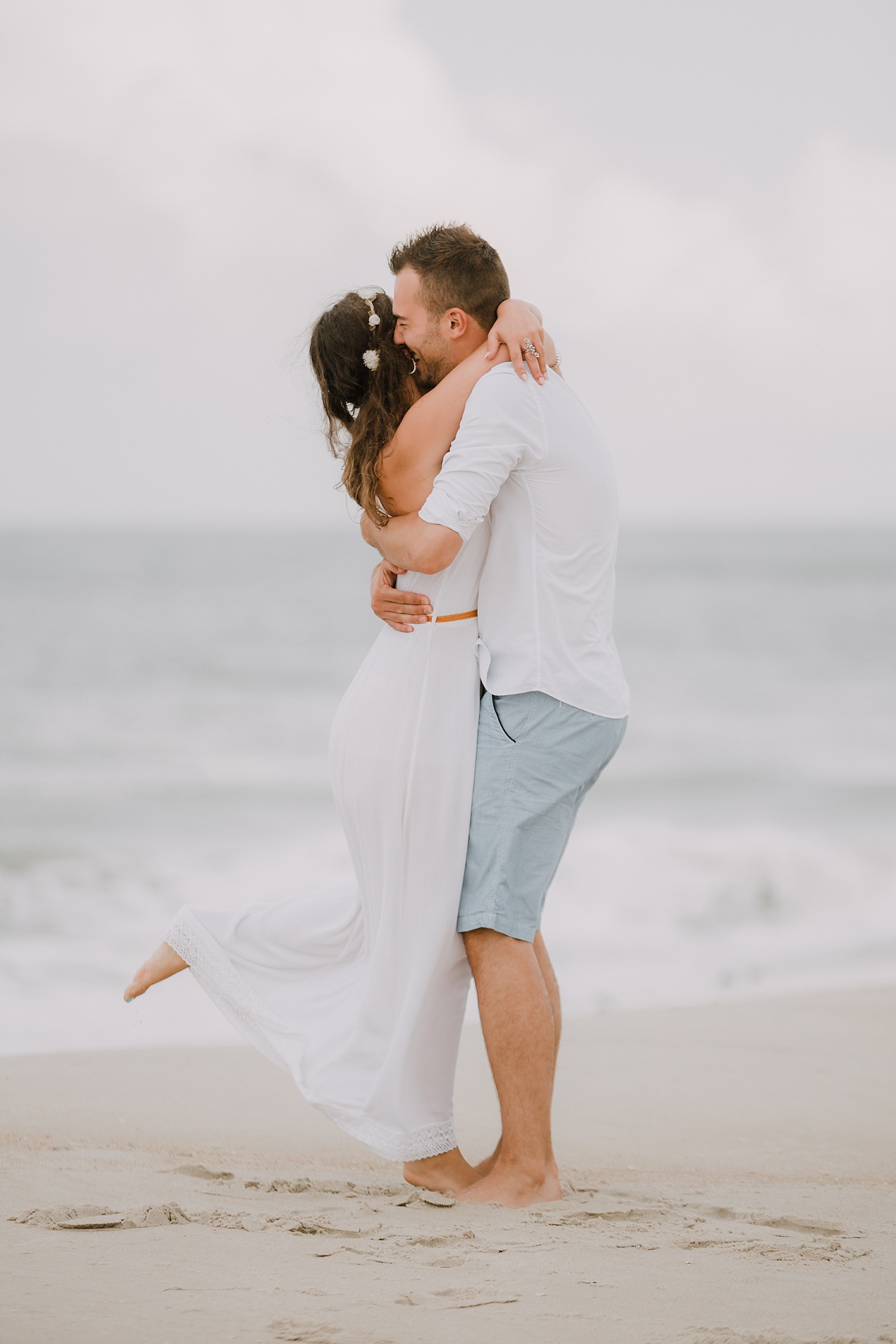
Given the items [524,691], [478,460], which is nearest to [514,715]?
[524,691]

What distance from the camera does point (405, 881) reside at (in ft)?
8.57

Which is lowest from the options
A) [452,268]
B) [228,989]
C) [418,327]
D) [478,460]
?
[228,989]

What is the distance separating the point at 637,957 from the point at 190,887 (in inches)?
117

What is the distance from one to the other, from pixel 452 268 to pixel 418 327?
0.49 ft

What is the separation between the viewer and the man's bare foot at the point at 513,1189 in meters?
2.52

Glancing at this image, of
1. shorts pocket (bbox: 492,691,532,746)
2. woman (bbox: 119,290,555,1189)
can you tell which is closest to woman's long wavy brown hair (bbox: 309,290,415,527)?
woman (bbox: 119,290,555,1189)

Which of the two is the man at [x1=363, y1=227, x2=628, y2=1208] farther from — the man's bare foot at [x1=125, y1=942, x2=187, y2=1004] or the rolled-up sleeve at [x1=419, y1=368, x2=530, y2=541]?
the man's bare foot at [x1=125, y1=942, x2=187, y2=1004]

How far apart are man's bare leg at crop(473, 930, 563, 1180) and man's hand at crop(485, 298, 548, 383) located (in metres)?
1.27

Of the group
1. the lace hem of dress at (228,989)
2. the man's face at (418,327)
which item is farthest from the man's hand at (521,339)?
the lace hem of dress at (228,989)

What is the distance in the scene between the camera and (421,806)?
8.52 ft

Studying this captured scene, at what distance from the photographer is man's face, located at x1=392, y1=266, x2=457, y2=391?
265 cm

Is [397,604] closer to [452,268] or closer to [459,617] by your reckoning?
[459,617]

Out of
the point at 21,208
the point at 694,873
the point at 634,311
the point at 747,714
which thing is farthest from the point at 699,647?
the point at 21,208

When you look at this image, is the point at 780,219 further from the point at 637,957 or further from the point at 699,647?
the point at 637,957
